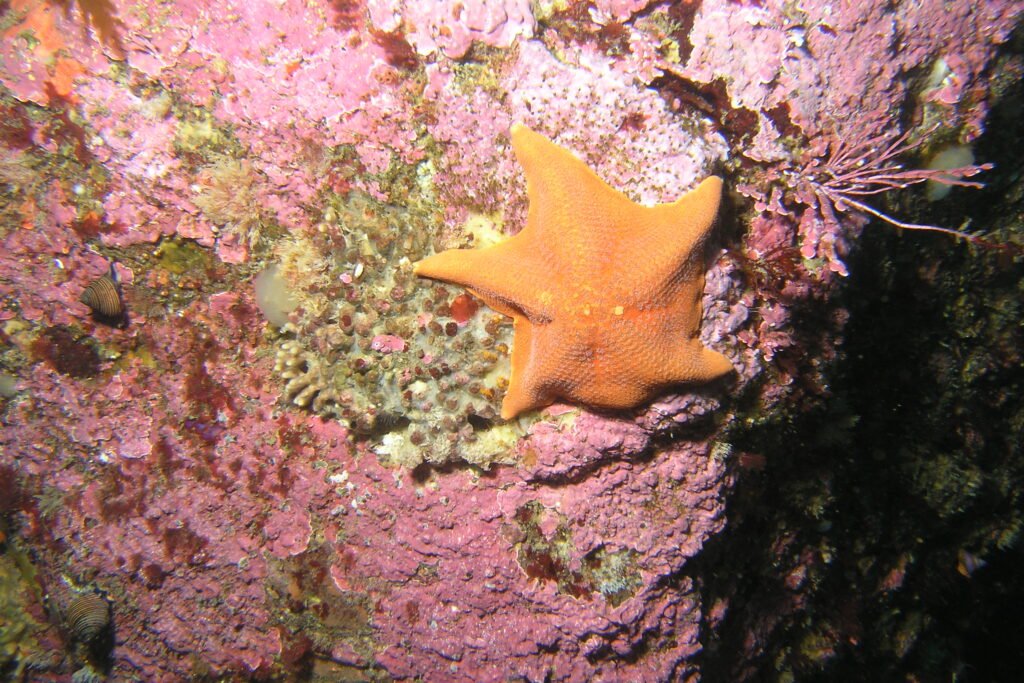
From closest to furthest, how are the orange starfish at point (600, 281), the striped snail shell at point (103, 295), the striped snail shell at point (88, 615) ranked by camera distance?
the orange starfish at point (600, 281) < the striped snail shell at point (103, 295) < the striped snail shell at point (88, 615)

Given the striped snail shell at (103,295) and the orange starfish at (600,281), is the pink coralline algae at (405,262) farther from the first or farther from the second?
the orange starfish at (600,281)

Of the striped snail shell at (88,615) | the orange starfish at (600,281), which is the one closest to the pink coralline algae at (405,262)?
the orange starfish at (600,281)


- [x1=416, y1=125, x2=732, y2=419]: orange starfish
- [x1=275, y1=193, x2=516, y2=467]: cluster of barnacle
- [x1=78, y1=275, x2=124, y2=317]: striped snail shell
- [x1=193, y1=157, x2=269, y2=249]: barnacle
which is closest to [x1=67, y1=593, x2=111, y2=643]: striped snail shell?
[x1=78, y1=275, x2=124, y2=317]: striped snail shell

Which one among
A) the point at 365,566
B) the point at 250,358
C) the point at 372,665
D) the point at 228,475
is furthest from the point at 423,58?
the point at 372,665

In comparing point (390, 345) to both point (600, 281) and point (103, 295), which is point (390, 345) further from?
point (103, 295)

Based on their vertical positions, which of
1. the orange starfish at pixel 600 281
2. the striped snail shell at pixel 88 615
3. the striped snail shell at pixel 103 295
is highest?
the orange starfish at pixel 600 281
